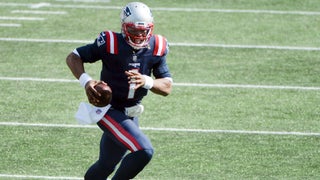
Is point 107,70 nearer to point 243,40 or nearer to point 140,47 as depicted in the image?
point 140,47

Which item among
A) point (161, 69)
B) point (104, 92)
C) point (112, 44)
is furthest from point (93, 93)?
point (161, 69)

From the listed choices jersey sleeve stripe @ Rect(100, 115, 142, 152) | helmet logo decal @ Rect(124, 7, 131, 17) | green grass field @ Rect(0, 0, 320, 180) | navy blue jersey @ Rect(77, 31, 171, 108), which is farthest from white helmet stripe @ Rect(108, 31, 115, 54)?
green grass field @ Rect(0, 0, 320, 180)

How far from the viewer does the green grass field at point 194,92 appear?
873cm

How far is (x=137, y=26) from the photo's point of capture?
23.3 ft

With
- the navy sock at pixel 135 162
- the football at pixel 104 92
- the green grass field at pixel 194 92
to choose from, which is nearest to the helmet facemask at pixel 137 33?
the football at pixel 104 92

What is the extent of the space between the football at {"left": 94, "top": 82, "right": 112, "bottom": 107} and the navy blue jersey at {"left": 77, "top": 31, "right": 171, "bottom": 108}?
0.21m

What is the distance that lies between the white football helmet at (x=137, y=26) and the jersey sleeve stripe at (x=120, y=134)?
60 centimetres

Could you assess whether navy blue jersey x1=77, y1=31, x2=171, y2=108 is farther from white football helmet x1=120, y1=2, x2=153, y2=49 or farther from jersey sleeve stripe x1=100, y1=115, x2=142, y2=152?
jersey sleeve stripe x1=100, y1=115, x2=142, y2=152

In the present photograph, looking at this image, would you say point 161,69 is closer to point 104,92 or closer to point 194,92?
point 104,92

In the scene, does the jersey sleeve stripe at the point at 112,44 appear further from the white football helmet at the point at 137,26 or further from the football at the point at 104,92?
the football at the point at 104,92

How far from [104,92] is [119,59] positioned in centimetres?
38

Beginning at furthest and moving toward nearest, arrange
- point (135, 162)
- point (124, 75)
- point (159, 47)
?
point (159, 47) → point (124, 75) → point (135, 162)

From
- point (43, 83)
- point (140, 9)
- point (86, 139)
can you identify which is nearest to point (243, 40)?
point (43, 83)

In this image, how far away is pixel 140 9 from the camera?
7.21 meters
